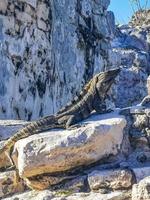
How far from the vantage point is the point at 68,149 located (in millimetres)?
5133

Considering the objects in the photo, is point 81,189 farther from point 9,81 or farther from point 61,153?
point 9,81

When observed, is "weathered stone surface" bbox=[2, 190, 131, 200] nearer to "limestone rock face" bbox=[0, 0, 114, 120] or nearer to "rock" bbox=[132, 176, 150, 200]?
"rock" bbox=[132, 176, 150, 200]

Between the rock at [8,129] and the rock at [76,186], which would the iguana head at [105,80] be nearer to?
the rock at [8,129]

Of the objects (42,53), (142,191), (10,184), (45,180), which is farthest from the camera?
(42,53)

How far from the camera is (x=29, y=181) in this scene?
5305mm

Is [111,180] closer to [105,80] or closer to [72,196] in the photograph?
[72,196]

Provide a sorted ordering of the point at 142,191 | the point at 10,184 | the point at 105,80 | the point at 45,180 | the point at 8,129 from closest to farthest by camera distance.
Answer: the point at 142,191, the point at 45,180, the point at 10,184, the point at 105,80, the point at 8,129

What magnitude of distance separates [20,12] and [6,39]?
0.67 meters

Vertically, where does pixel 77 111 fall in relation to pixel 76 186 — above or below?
above

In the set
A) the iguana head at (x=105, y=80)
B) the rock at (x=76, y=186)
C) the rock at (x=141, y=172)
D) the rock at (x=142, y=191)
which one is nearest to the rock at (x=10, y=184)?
the rock at (x=76, y=186)

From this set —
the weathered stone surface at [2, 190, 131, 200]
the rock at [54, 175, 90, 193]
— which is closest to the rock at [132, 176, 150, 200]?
the weathered stone surface at [2, 190, 131, 200]

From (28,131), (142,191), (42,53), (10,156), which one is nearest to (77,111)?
(28,131)

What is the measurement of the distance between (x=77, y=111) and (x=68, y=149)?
1.05 meters

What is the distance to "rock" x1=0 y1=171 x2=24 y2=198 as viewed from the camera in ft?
18.4
